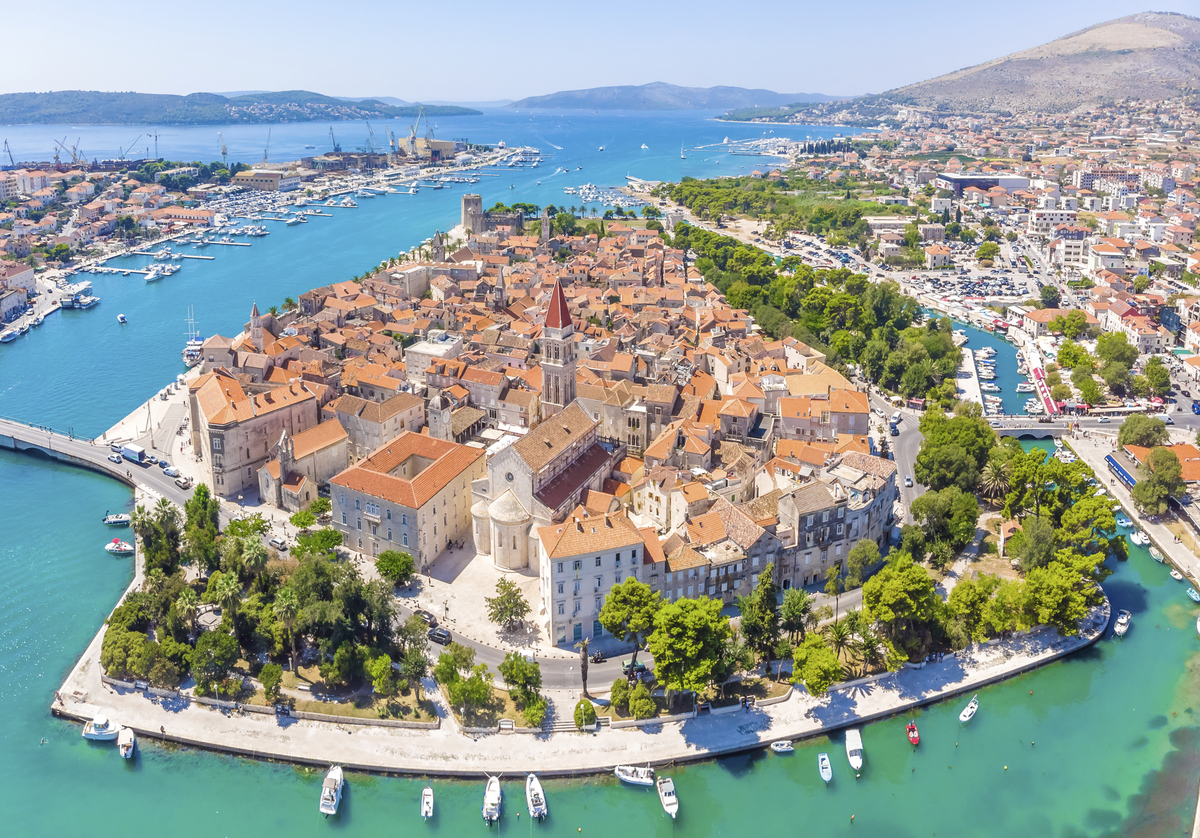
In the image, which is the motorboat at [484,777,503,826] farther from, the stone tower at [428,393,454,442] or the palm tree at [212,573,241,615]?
the stone tower at [428,393,454,442]

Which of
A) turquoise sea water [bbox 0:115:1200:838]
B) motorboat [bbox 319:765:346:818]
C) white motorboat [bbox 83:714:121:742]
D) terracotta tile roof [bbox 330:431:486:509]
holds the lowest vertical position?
turquoise sea water [bbox 0:115:1200:838]

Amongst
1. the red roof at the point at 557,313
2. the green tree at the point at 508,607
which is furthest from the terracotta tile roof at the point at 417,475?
the red roof at the point at 557,313

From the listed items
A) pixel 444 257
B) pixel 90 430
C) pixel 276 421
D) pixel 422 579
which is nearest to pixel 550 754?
pixel 422 579

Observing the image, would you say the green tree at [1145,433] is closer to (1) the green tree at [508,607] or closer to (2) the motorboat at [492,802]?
(1) the green tree at [508,607]

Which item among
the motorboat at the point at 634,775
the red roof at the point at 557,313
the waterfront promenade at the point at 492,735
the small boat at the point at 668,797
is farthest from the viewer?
the red roof at the point at 557,313

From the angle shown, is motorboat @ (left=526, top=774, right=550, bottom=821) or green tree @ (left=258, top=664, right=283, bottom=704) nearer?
motorboat @ (left=526, top=774, right=550, bottom=821)

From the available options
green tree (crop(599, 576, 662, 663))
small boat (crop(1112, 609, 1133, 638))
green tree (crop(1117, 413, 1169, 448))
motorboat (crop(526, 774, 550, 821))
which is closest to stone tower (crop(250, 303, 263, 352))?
green tree (crop(599, 576, 662, 663))

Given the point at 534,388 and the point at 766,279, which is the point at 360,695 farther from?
the point at 766,279
